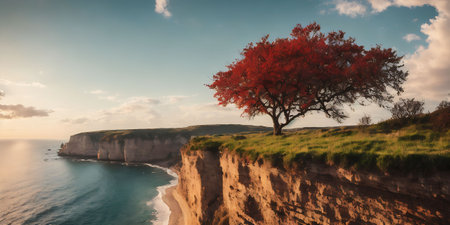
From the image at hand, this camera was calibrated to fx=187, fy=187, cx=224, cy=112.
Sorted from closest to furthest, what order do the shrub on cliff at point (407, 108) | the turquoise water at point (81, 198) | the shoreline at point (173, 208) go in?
the shrub on cliff at point (407, 108) → the shoreline at point (173, 208) → the turquoise water at point (81, 198)

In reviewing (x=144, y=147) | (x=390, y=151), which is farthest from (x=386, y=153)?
(x=144, y=147)

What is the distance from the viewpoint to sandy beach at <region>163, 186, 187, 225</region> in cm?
2873

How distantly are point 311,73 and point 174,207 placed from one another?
1253 inches

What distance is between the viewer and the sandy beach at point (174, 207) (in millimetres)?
28731

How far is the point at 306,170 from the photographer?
9414 millimetres

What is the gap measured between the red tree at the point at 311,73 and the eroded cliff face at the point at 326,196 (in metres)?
6.98

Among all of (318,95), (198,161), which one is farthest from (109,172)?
(318,95)

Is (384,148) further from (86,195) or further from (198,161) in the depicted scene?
(86,195)

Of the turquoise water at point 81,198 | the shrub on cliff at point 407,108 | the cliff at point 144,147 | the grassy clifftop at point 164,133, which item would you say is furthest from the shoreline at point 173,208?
the grassy clifftop at point 164,133

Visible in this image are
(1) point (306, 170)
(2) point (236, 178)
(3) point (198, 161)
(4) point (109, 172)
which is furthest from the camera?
(4) point (109, 172)

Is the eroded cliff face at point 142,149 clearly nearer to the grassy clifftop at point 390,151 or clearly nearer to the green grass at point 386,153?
the grassy clifftop at point 390,151

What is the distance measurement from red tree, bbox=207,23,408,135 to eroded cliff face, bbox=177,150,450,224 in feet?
22.9

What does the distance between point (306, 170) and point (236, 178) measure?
21.3 feet

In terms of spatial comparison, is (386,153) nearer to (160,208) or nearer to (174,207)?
(174,207)
